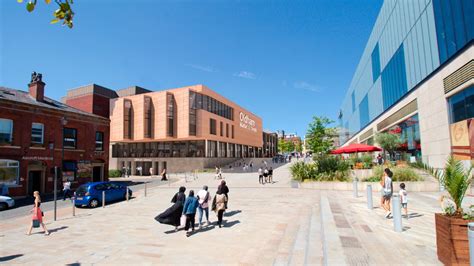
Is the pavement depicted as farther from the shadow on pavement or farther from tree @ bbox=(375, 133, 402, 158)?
tree @ bbox=(375, 133, 402, 158)

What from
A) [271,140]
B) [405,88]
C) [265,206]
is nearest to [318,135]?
[405,88]

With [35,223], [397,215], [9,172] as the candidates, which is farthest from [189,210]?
[9,172]

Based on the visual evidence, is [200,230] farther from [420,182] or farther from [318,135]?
[318,135]

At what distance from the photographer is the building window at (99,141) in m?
28.2

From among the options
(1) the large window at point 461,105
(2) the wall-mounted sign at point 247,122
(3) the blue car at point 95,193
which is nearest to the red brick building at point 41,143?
(3) the blue car at point 95,193

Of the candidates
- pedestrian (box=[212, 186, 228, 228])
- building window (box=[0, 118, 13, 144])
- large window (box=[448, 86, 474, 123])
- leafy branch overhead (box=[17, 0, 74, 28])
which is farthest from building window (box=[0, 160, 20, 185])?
large window (box=[448, 86, 474, 123])

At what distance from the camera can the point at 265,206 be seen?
1250 cm

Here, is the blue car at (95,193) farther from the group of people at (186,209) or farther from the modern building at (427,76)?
the modern building at (427,76)

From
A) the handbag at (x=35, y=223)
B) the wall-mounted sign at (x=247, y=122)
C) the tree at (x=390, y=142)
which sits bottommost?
the handbag at (x=35, y=223)

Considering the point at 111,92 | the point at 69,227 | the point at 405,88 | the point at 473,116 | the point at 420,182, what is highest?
the point at 111,92

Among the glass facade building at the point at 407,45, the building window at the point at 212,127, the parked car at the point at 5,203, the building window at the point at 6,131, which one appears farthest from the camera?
the building window at the point at 212,127

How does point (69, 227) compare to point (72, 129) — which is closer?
point (69, 227)

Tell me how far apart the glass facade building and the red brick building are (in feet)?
91.0

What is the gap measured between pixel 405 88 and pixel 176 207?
93.7ft
